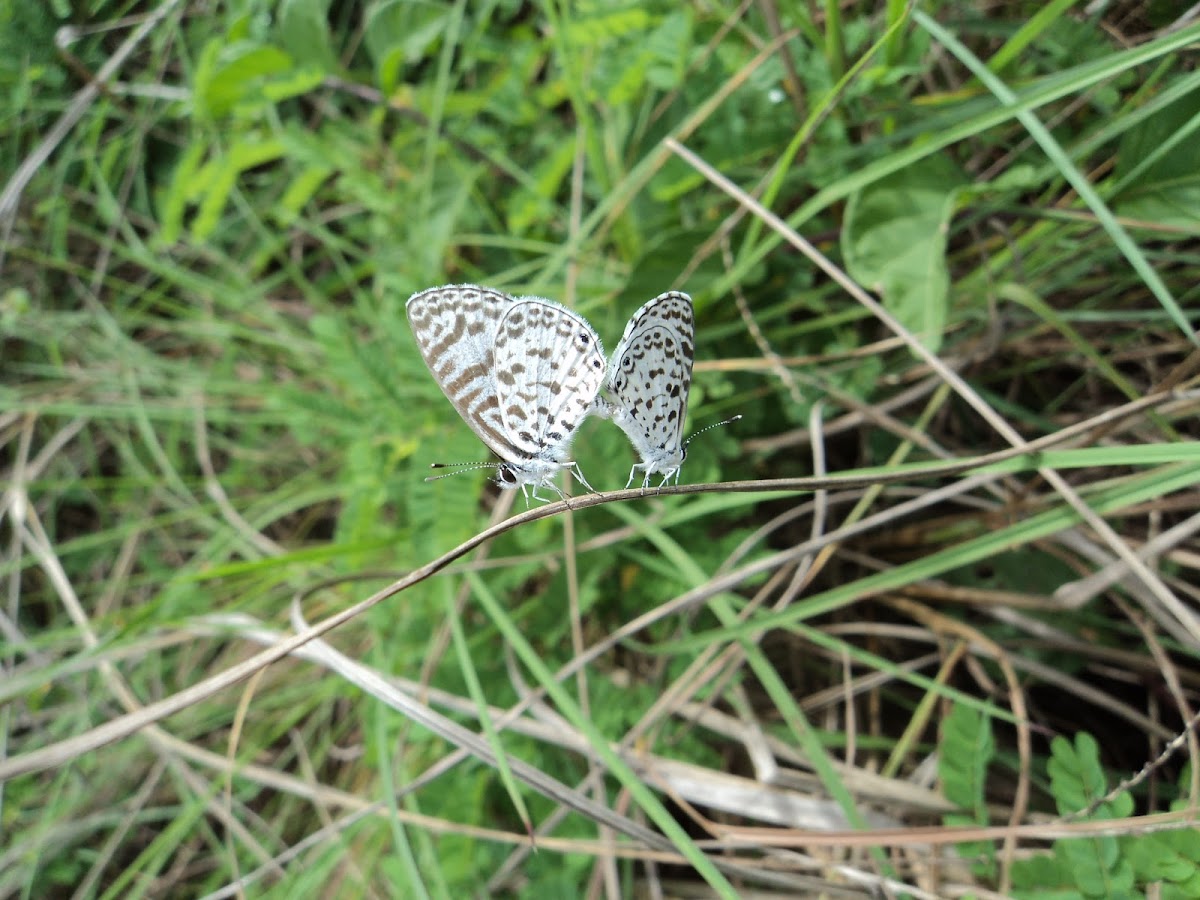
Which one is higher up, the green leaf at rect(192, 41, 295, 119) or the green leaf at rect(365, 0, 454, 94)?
the green leaf at rect(365, 0, 454, 94)

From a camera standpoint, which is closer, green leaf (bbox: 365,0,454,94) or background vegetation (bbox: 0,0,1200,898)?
background vegetation (bbox: 0,0,1200,898)

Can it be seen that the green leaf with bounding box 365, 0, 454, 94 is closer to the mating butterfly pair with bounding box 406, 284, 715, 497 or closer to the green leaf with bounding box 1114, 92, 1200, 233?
the mating butterfly pair with bounding box 406, 284, 715, 497

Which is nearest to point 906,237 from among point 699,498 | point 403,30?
point 699,498

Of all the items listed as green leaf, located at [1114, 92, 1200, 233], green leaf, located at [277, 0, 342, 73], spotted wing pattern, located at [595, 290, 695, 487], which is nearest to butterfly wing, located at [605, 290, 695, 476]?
spotted wing pattern, located at [595, 290, 695, 487]

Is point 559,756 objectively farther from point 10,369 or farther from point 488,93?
point 10,369

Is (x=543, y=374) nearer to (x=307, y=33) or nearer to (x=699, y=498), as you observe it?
(x=699, y=498)

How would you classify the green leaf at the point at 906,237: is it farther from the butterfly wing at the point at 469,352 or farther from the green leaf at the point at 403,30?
the green leaf at the point at 403,30
